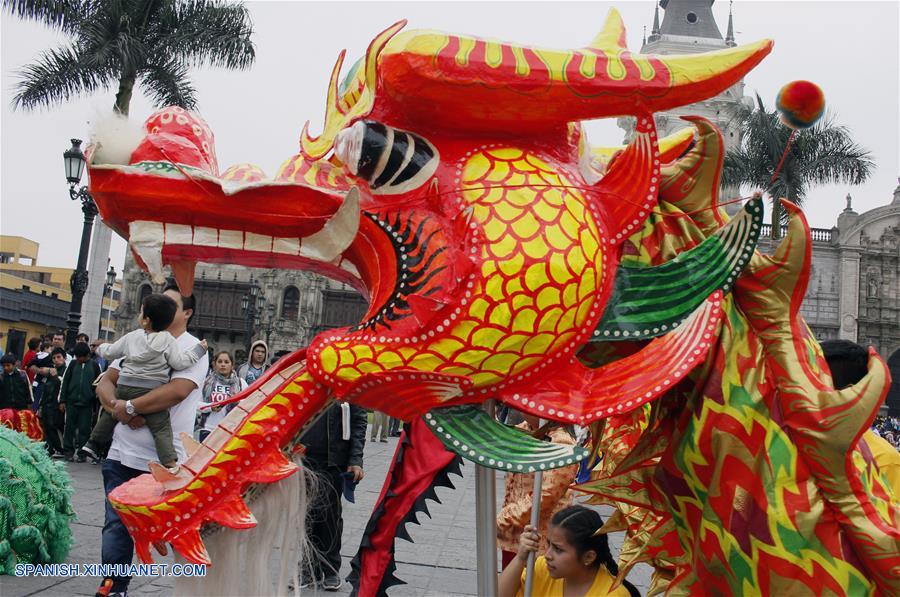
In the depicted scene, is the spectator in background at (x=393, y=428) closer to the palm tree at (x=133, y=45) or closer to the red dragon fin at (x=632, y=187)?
the palm tree at (x=133, y=45)

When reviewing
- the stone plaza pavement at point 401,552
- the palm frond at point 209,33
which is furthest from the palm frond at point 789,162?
the palm frond at point 209,33

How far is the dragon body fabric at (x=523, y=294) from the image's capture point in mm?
1780

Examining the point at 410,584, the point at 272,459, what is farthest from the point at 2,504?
the point at 272,459

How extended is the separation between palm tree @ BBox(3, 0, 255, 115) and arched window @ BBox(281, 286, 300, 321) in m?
26.4

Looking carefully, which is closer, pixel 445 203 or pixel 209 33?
pixel 445 203

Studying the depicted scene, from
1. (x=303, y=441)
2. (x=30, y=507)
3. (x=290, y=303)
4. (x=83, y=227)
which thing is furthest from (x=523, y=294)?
(x=290, y=303)

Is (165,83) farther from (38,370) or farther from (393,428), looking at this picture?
(393,428)

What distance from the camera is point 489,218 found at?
1.83 metres

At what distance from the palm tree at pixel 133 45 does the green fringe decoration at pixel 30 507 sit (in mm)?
10276

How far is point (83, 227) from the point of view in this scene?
1256 centimetres

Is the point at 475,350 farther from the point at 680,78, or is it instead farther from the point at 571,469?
the point at 571,469

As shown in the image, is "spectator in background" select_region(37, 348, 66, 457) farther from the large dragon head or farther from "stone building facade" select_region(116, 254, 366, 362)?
"stone building facade" select_region(116, 254, 366, 362)

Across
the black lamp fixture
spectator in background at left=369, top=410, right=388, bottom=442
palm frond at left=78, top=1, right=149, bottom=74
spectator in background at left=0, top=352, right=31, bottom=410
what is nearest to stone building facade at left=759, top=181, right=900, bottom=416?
spectator in background at left=369, top=410, right=388, bottom=442

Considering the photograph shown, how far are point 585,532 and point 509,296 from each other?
4.82 feet
